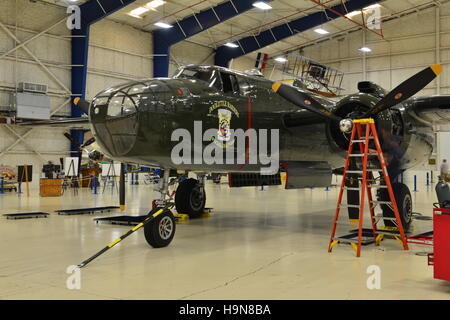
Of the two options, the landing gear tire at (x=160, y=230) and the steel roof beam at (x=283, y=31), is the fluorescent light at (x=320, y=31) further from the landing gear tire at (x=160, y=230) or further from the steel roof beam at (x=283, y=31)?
the landing gear tire at (x=160, y=230)

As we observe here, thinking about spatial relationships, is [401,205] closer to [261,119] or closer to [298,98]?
[298,98]

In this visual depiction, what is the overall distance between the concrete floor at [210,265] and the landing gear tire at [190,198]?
5.31 ft

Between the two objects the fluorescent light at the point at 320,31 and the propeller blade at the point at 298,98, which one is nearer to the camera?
the propeller blade at the point at 298,98

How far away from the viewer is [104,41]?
29312mm

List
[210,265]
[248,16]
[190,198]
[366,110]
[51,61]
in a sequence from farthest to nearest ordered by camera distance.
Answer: [248,16] → [51,61] → [190,198] → [366,110] → [210,265]

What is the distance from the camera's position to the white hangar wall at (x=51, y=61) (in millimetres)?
25469

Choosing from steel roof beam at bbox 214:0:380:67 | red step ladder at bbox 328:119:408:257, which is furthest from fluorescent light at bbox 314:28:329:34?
red step ladder at bbox 328:119:408:257

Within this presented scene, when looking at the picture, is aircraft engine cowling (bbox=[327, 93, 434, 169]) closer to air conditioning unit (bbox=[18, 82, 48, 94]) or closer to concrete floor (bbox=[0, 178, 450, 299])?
concrete floor (bbox=[0, 178, 450, 299])

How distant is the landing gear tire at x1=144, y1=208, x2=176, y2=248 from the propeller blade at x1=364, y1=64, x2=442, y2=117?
13.7ft

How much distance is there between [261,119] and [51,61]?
70.7 feet

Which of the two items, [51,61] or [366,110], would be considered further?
[51,61]

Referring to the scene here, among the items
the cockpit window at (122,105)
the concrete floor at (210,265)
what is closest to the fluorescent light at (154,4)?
the concrete floor at (210,265)

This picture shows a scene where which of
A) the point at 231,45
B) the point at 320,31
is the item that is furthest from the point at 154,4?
the point at 320,31

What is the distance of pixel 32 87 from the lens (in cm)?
2583
